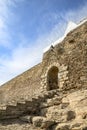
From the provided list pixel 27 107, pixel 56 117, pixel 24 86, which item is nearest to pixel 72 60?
pixel 27 107

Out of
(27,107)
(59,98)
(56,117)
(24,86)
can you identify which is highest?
(24,86)

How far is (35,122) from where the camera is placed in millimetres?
8992

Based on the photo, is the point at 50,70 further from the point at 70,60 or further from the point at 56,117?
the point at 56,117

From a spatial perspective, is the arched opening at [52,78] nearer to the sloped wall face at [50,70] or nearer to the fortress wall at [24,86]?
the sloped wall face at [50,70]

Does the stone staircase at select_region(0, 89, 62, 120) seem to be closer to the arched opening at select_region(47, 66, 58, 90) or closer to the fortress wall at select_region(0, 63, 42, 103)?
the arched opening at select_region(47, 66, 58, 90)

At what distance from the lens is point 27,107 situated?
10422mm

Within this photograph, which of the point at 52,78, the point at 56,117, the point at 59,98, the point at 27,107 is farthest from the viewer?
the point at 52,78

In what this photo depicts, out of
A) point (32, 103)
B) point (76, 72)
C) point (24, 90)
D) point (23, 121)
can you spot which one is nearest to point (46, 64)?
point (76, 72)

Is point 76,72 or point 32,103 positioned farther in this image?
point 76,72

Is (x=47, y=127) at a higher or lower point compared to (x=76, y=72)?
lower

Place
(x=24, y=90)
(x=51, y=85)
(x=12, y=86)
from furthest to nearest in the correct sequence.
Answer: (x=12, y=86), (x=24, y=90), (x=51, y=85)

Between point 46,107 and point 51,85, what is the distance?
376 cm

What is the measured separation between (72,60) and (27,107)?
366 cm

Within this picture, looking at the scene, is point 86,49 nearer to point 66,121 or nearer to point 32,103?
point 32,103
